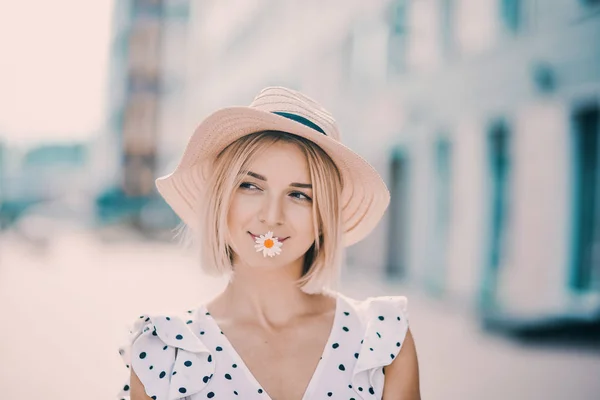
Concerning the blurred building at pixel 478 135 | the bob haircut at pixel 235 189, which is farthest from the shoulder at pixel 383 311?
the blurred building at pixel 478 135

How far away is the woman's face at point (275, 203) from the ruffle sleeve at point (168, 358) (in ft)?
0.93

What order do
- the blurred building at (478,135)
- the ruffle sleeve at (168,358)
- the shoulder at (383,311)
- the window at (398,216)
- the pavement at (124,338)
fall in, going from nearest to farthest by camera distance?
the ruffle sleeve at (168,358) → the shoulder at (383,311) → the pavement at (124,338) → the blurred building at (478,135) → the window at (398,216)

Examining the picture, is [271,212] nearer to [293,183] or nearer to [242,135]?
[293,183]

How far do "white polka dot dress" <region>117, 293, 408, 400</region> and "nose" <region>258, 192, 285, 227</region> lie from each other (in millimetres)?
369

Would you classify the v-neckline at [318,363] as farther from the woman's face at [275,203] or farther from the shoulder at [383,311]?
the woman's face at [275,203]

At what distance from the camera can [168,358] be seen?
6.21 feet

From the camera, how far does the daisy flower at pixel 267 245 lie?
6.39ft

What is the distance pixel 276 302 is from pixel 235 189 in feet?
1.30

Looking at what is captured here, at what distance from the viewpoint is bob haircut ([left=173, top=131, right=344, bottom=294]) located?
1989mm

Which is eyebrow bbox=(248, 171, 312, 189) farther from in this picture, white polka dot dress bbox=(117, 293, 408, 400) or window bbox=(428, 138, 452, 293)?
window bbox=(428, 138, 452, 293)

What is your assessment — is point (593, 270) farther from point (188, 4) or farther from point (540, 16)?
point (188, 4)

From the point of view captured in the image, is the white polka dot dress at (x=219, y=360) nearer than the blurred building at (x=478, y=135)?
Yes

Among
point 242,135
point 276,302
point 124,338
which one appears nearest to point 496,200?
point 124,338

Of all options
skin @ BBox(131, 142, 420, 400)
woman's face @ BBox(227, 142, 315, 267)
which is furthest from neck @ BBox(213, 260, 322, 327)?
woman's face @ BBox(227, 142, 315, 267)
